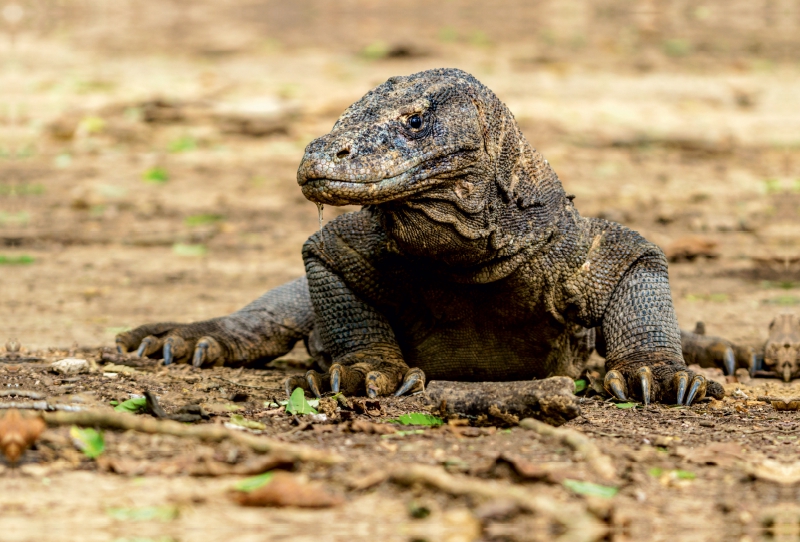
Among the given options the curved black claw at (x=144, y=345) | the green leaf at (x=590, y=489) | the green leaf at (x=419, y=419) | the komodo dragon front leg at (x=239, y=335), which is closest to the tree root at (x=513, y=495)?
the green leaf at (x=590, y=489)

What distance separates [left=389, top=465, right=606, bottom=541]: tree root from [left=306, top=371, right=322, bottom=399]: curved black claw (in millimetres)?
1698

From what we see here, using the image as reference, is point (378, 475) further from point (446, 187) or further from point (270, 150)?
point (270, 150)

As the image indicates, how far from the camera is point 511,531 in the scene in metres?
3.20

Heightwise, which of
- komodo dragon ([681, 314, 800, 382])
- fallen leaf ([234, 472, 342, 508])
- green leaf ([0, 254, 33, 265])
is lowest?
fallen leaf ([234, 472, 342, 508])

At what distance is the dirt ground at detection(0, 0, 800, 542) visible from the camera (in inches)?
135

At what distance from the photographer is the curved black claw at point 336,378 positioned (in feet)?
17.2

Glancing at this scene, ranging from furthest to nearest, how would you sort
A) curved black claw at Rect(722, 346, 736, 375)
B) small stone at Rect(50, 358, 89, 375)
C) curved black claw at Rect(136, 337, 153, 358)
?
curved black claw at Rect(722, 346, 736, 375)
curved black claw at Rect(136, 337, 153, 358)
small stone at Rect(50, 358, 89, 375)

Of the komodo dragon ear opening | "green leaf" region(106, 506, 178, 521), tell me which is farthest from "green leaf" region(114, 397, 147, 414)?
the komodo dragon ear opening

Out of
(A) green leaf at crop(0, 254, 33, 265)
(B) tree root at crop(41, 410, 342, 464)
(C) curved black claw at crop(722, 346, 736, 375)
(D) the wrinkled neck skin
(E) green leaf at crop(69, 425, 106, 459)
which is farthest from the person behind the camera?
(A) green leaf at crop(0, 254, 33, 265)

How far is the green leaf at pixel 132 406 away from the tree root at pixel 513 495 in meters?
1.62

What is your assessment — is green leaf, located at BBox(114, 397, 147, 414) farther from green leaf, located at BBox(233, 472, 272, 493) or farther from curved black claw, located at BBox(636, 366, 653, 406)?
curved black claw, located at BBox(636, 366, 653, 406)

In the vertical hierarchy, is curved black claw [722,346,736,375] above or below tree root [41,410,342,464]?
above

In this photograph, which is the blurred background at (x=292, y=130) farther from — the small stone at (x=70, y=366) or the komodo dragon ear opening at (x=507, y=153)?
the komodo dragon ear opening at (x=507, y=153)

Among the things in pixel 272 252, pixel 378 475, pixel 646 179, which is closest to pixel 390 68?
pixel 646 179
